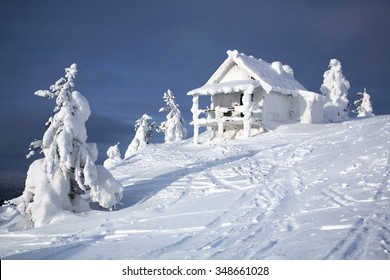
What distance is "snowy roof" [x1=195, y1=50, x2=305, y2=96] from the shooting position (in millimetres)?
29587

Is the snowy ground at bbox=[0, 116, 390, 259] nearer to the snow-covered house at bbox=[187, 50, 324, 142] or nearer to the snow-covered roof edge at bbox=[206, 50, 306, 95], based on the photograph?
the snow-covered house at bbox=[187, 50, 324, 142]

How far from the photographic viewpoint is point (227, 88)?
1105 inches

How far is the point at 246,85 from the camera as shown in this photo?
28.0 metres

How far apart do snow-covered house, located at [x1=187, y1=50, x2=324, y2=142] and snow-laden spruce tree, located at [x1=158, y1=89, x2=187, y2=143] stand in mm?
11745

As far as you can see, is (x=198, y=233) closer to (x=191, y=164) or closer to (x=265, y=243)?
(x=265, y=243)

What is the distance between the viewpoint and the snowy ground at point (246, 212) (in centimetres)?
878

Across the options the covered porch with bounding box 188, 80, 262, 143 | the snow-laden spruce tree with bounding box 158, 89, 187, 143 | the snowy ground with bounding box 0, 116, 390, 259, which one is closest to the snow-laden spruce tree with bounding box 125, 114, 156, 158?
the snow-laden spruce tree with bounding box 158, 89, 187, 143

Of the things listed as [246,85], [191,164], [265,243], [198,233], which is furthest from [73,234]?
[246,85]

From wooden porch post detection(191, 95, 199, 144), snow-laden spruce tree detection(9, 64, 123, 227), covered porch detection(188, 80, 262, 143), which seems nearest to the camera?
snow-laden spruce tree detection(9, 64, 123, 227)

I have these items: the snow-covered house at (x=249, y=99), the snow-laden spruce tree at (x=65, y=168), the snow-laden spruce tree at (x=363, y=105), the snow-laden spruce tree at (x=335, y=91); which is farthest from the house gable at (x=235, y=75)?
the snow-laden spruce tree at (x=363, y=105)
